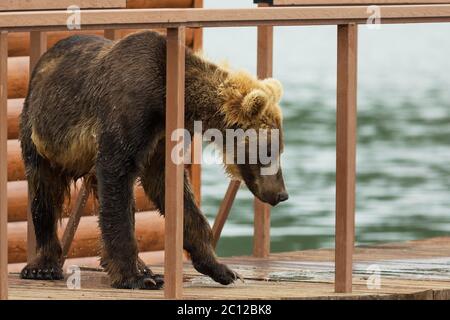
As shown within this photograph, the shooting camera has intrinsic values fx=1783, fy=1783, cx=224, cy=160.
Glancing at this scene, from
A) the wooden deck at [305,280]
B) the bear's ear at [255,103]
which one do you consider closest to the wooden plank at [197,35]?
the wooden deck at [305,280]

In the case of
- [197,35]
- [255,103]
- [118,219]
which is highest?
[197,35]

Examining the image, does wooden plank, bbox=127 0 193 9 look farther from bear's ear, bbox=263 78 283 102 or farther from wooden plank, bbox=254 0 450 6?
bear's ear, bbox=263 78 283 102

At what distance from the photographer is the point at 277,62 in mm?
41906

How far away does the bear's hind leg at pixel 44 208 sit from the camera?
956cm

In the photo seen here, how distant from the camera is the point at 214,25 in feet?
27.5

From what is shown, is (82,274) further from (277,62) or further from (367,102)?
(277,62)

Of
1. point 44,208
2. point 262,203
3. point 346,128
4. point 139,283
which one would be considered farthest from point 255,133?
point 262,203

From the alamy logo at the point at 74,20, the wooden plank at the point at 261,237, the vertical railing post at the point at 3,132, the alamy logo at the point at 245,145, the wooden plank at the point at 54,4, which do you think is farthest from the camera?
the wooden plank at the point at 261,237

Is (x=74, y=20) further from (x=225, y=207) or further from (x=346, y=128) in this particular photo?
(x=225, y=207)

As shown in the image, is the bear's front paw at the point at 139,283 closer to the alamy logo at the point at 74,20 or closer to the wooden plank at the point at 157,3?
the alamy logo at the point at 74,20

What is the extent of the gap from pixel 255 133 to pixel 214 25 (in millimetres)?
855

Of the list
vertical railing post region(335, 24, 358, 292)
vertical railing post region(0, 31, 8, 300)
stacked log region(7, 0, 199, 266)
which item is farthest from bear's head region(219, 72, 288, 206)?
stacked log region(7, 0, 199, 266)

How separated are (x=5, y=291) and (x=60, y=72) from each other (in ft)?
5.14

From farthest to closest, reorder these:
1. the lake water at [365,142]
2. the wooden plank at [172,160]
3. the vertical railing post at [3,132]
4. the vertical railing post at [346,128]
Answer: the lake water at [365,142]
the vertical railing post at [346,128]
the wooden plank at [172,160]
the vertical railing post at [3,132]
